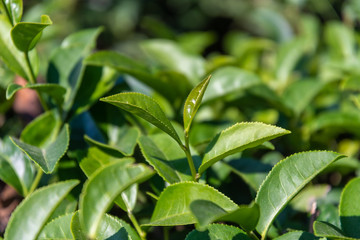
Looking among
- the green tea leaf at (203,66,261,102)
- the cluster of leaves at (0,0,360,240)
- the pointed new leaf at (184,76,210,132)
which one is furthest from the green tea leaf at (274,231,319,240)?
the green tea leaf at (203,66,261,102)

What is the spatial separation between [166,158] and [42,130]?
337 millimetres

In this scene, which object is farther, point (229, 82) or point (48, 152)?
point (229, 82)

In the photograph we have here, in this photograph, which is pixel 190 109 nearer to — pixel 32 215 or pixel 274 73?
A: pixel 32 215

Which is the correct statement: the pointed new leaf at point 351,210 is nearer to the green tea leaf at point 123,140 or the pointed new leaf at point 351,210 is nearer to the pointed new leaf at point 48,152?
the green tea leaf at point 123,140

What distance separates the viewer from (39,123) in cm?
99

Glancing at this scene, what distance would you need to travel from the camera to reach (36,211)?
673mm

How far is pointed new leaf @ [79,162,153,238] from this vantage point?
1.86ft

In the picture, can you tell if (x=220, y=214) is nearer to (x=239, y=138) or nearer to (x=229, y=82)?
(x=239, y=138)

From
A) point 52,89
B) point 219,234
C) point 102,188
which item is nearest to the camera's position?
point 102,188

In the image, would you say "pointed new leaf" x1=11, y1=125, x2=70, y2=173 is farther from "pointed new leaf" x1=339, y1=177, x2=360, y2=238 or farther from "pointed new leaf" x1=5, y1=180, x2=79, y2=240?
"pointed new leaf" x1=339, y1=177, x2=360, y2=238

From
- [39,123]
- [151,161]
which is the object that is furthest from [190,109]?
[39,123]

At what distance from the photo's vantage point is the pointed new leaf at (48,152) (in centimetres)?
77

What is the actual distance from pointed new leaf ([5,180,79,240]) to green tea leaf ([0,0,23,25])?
380mm

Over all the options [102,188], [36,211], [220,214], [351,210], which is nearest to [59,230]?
[36,211]
